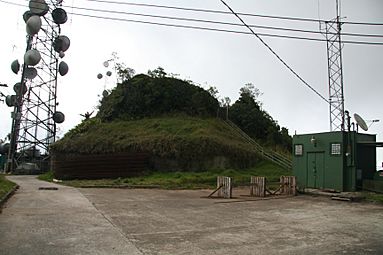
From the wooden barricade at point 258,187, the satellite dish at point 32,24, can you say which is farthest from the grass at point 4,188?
the wooden barricade at point 258,187

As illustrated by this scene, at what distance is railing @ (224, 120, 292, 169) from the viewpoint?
30650 millimetres

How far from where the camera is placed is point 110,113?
37469 mm

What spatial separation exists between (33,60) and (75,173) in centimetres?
888

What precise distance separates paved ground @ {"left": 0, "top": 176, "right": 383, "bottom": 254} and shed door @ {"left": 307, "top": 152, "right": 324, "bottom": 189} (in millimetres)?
4624

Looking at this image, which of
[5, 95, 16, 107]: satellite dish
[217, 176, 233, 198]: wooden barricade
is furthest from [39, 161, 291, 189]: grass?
[5, 95, 16, 107]: satellite dish

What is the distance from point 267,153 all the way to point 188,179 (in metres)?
10.9

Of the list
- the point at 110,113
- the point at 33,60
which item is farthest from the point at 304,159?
the point at 110,113

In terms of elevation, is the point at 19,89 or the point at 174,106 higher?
the point at 19,89

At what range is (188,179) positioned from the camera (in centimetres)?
2455

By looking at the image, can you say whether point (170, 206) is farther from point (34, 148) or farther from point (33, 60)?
point (34, 148)

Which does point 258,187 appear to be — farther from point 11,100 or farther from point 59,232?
point 11,100

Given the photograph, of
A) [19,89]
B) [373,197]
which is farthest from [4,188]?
[19,89]

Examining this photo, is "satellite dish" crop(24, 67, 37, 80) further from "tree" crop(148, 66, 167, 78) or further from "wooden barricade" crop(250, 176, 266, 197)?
"wooden barricade" crop(250, 176, 266, 197)

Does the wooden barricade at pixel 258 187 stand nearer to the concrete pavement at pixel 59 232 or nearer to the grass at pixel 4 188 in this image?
the concrete pavement at pixel 59 232
